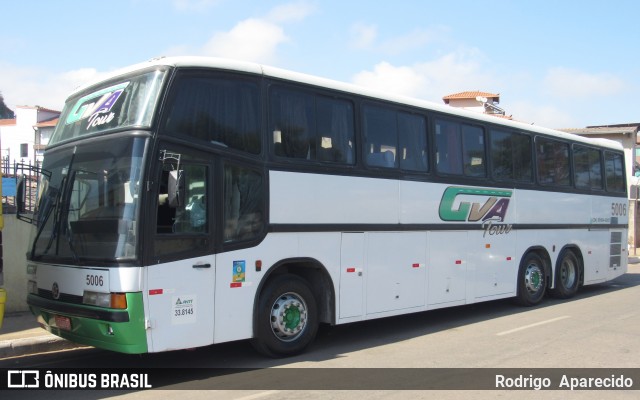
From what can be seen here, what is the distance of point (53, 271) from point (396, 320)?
6.51 m

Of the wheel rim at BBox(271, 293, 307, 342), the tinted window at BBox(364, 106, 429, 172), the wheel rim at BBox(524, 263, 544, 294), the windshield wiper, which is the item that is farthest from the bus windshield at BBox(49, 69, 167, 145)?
the wheel rim at BBox(524, 263, 544, 294)

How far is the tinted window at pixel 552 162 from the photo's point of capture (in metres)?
12.7

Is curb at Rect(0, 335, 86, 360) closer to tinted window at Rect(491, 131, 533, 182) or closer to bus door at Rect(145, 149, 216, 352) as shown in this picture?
bus door at Rect(145, 149, 216, 352)

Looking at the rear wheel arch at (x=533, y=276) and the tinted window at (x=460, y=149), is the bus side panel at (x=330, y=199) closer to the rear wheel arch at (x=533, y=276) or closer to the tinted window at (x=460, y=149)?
the tinted window at (x=460, y=149)

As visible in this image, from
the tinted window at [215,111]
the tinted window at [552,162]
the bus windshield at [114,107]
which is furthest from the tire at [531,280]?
the bus windshield at [114,107]

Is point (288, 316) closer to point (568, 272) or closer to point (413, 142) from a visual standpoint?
point (413, 142)

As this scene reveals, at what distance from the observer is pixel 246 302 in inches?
280

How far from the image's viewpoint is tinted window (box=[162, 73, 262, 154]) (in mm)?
6613

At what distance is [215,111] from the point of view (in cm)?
698

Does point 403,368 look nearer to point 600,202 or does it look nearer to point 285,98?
point 285,98

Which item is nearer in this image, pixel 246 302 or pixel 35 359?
pixel 246 302

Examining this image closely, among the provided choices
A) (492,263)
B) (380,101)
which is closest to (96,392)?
(380,101)

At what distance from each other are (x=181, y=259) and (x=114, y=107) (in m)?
2.03

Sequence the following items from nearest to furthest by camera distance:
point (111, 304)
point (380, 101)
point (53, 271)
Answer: point (111, 304) < point (53, 271) < point (380, 101)
